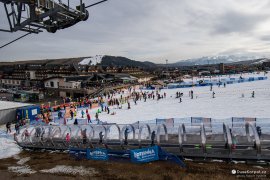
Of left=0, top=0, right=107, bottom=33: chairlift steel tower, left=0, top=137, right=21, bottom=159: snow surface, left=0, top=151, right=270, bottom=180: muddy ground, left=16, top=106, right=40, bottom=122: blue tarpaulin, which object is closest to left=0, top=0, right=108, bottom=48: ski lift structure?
left=0, top=0, right=107, bottom=33: chairlift steel tower

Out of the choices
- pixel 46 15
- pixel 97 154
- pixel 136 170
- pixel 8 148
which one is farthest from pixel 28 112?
pixel 46 15

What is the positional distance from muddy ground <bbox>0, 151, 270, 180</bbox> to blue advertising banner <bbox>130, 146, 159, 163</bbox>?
0.32 metres

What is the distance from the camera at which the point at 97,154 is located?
15391mm

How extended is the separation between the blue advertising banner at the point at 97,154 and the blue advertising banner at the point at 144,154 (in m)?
1.86

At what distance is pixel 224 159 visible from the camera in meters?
13.9

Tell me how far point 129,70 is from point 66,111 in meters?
85.2

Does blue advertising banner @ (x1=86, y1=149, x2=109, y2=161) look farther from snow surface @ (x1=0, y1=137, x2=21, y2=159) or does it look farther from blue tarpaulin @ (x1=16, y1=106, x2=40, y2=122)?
blue tarpaulin @ (x1=16, y1=106, x2=40, y2=122)

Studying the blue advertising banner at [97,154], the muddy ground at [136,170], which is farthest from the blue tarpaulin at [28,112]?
the blue advertising banner at [97,154]

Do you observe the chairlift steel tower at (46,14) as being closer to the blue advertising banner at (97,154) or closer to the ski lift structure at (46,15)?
the ski lift structure at (46,15)

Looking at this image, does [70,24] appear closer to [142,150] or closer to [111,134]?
[142,150]

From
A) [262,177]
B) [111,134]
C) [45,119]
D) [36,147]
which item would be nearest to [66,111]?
[45,119]

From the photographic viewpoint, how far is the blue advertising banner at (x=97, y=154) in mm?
15180

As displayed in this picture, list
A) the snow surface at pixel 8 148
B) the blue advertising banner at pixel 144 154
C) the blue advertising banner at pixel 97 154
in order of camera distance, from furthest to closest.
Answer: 1. the snow surface at pixel 8 148
2. the blue advertising banner at pixel 97 154
3. the blue advertising banner at pixel 144 154

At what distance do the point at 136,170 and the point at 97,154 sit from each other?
10.5 feet
